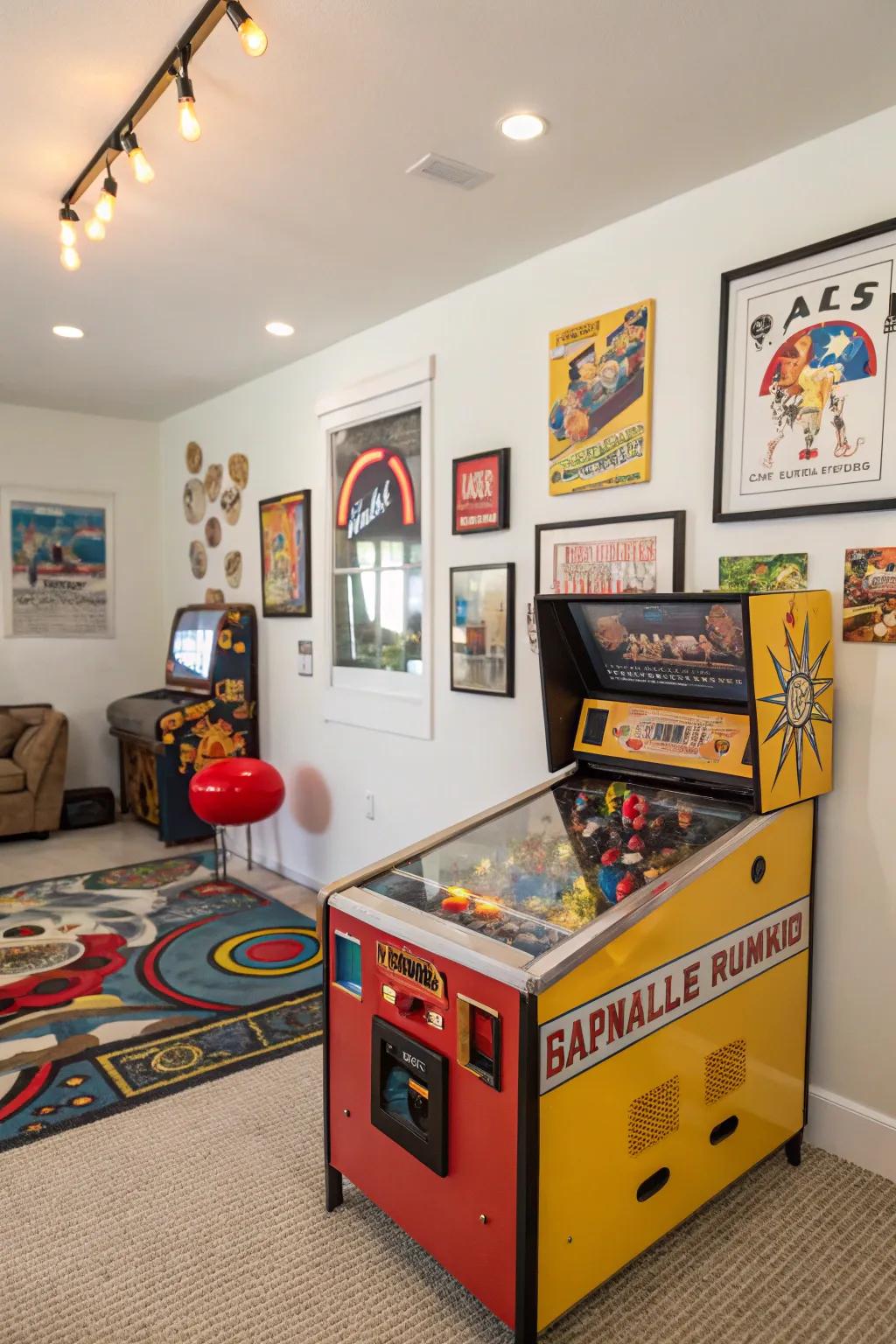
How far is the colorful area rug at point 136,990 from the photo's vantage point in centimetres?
271

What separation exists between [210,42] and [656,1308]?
2.87m

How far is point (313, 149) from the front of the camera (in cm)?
237

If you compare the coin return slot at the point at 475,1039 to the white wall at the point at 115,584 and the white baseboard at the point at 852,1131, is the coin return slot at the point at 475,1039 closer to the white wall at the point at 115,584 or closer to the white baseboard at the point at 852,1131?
the white baseboard at the point at 852,1131

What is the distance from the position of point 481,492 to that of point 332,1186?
2.30 meters

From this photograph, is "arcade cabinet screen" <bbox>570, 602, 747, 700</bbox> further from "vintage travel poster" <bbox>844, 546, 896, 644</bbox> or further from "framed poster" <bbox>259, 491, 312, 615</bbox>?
"framed poster" <bbox>259, 491, 312, 615</bbox>

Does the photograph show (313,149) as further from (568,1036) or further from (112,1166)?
(112,1166)

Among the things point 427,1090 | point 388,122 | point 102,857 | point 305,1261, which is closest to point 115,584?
point 102,857

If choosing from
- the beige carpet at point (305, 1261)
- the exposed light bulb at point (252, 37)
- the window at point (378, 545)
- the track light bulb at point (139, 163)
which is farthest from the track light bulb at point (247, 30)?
the beige carpet at point (305, 1261)

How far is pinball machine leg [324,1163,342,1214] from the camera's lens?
215cm

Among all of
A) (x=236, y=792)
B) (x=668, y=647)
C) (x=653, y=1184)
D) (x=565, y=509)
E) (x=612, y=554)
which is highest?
(x=565, y=509)

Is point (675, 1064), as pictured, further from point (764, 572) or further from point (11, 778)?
point (11, 778)

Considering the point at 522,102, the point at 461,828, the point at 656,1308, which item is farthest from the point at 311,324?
the point at 656,1308

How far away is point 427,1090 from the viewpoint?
5.96 feet

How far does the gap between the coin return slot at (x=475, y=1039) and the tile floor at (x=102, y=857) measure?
8.31ft
